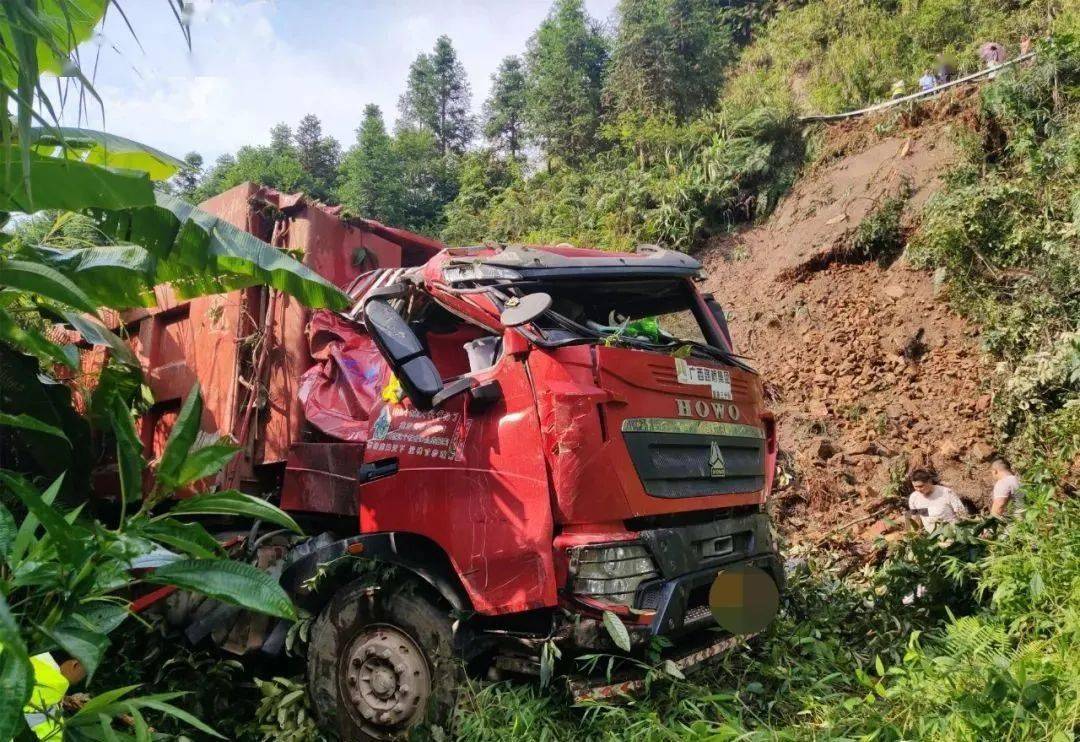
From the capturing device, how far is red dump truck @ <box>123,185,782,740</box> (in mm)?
3062

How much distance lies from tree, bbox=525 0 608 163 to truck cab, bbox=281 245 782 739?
20.2 meters

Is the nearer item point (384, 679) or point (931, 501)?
point (384, 679)

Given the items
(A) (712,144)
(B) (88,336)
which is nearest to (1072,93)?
(A) (712,144)

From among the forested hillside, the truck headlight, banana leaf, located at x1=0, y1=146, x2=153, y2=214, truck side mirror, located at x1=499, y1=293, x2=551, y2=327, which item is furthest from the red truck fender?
banana leaf, located at x1=0, y1=146, x2=153, y2=214

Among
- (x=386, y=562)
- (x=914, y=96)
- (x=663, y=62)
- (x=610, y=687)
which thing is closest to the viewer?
(x=610, y=687)

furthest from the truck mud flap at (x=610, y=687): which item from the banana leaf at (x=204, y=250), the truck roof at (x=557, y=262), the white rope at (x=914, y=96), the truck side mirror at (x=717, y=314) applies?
the white rope at (x=914, y=96)

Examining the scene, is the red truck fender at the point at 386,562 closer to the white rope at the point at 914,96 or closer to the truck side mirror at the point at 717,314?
the truck side mirror at the point at 717,314

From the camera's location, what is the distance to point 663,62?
65.9ft

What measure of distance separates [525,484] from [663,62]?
19.4m

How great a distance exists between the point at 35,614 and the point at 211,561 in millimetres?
356

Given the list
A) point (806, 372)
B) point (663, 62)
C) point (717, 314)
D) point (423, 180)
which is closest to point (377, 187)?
point (423, 180)

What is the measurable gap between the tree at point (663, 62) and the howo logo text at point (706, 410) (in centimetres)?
1717

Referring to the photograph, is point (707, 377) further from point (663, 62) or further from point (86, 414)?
point (663, 62)

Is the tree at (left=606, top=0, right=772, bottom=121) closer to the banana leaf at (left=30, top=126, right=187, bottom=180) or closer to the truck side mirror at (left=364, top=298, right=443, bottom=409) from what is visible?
the banana leaf at (left=30, top=126, right=187, bottom=180)
